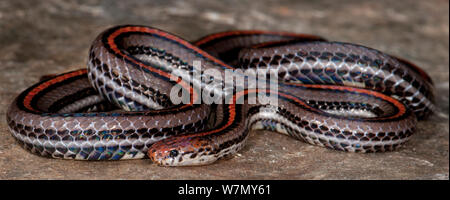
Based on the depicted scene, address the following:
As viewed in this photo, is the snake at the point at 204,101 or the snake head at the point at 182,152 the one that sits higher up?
the snake at the point at 204,101

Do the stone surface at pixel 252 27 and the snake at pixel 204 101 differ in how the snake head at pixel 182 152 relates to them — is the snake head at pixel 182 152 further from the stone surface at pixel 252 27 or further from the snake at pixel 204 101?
the stone surface at pixel 252 27

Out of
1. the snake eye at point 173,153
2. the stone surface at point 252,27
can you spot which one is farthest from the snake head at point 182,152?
the stone surface at point 252,27

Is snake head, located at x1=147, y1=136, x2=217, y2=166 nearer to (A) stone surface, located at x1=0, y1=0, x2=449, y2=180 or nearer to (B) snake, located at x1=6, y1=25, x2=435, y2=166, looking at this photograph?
(B) snake, located at x1=6, y1=25, x2=435, y2=166

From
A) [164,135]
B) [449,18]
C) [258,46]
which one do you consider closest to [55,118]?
[164,135]

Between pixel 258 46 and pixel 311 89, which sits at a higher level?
pixel 258 46

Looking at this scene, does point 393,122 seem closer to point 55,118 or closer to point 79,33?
point 55,118

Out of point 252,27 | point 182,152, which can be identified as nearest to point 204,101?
point 182,152

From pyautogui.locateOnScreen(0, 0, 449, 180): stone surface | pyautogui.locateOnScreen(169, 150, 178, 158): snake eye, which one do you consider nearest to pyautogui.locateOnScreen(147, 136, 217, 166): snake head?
pyautogui.locateOnScreen(169, 150, 178, 158): snake eye
